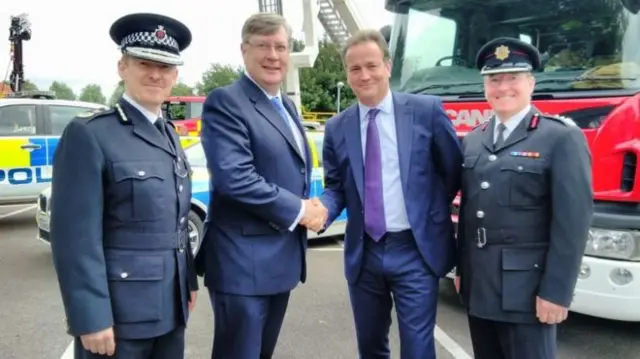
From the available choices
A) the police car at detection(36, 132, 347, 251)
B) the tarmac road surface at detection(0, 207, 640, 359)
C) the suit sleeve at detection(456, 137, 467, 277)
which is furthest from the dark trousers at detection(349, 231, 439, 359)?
the police car at detection(36, 132, 347, 251)

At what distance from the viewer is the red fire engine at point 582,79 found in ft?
10.3

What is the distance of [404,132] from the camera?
2.58m

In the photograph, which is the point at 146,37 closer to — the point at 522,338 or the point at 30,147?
the point at 522,338

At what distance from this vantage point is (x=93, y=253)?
185cm

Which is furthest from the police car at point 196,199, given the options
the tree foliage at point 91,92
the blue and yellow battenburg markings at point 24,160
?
the tree foliage at point 91,92

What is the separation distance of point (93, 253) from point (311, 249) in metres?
5.25

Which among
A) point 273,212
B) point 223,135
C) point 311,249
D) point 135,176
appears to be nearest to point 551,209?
point 273,212

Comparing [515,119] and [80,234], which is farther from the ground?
[515,119]

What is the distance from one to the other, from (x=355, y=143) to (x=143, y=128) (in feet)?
3.35

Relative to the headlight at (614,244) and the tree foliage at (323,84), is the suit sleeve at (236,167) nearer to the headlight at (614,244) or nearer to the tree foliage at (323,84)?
the headlight at (614,244)

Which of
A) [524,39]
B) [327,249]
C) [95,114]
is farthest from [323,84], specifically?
[95,114]

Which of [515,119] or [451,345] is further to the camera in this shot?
[451,345]

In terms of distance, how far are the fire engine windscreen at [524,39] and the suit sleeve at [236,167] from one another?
2.26 m

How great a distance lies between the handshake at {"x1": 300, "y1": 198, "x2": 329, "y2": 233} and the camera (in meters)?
2.40
